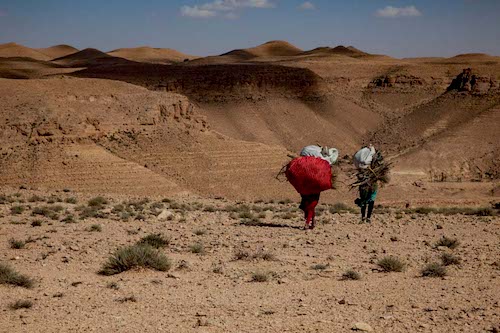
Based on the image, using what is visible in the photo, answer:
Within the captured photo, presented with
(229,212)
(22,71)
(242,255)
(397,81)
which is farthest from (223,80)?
(242,255)

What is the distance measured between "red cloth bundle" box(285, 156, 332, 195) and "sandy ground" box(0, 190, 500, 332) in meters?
0.97

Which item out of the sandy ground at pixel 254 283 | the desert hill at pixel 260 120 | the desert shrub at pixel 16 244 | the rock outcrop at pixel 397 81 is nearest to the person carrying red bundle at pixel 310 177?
the sandy ground at pixel 254 283

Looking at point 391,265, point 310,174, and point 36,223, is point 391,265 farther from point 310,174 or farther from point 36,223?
point 36,223

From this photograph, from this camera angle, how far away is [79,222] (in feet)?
52.0

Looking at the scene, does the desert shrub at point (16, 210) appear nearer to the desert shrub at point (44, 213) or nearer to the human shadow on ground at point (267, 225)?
the desert shrub at point (44, 213)

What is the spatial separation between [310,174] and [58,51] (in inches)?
5537

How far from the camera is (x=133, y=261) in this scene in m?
10.6

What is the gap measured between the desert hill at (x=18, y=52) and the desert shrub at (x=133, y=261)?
118m

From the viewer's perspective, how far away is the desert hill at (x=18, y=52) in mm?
123188

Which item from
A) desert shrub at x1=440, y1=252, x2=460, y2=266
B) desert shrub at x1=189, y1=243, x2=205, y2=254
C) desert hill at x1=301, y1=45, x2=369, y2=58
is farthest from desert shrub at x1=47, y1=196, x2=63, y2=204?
desert hill at x1=301, y1=45, x2=369, y2=58

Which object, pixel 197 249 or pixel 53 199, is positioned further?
pixel 53 199

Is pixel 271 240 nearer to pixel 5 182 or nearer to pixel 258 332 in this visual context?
pixel 258 332

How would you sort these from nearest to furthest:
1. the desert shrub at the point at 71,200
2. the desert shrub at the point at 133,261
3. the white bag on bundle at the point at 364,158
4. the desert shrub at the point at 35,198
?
the desert shrub at the point at 133,261 < the white bag on bundle at the point at 364,158 < the desert shrub at the point at 71,200 < the desert shrub at the point at 35,198

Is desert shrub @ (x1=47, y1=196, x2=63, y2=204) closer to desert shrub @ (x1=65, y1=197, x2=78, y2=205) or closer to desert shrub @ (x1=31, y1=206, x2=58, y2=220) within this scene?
desert shrub @ (x1=65, y1=197, x2=78, y2=205)
